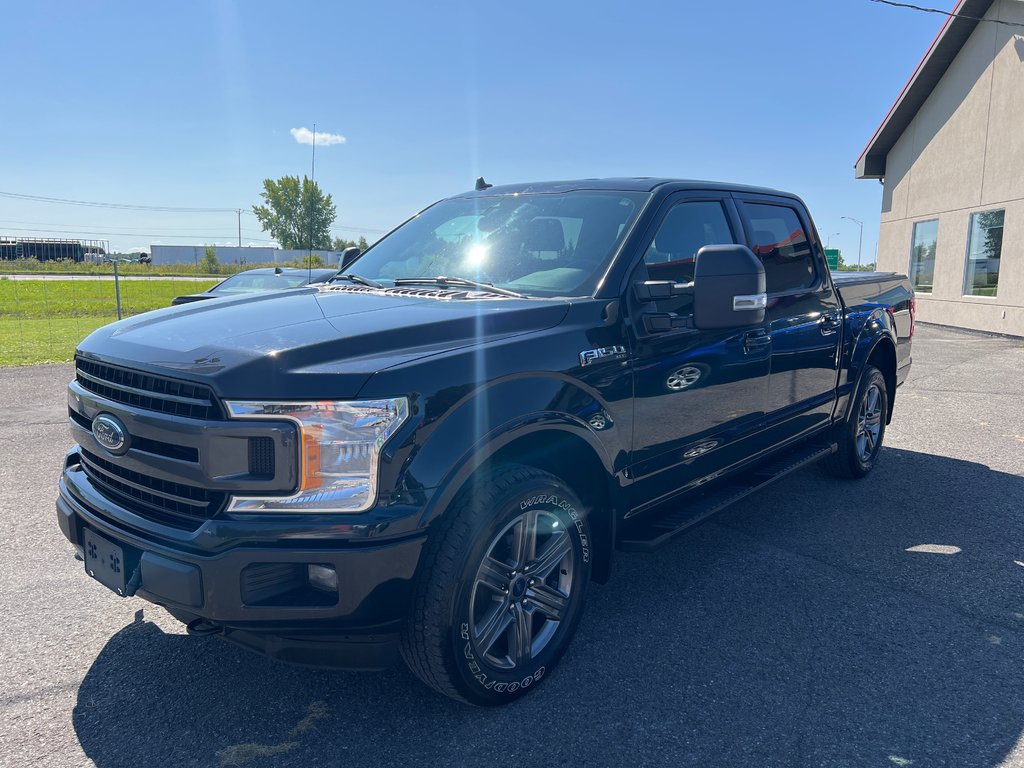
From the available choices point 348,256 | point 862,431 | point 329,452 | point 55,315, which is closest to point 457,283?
point 329,452

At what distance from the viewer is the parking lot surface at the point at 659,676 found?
2619 millimetres

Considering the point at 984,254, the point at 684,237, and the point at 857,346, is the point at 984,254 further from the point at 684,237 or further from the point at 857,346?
the point at 684,237

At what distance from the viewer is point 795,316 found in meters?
4.55

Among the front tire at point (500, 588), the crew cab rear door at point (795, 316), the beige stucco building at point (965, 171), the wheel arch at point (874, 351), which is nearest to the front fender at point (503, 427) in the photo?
the front tire at point (500, 588)

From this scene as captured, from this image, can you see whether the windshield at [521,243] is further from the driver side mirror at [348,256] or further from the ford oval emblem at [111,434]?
the ford oval emblem at [111,434]

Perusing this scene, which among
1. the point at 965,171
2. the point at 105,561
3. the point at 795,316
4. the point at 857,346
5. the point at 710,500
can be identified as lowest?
the point at 710,500

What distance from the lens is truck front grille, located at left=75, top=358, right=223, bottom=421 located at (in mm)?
2400

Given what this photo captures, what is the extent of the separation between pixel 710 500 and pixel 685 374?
2.67ft

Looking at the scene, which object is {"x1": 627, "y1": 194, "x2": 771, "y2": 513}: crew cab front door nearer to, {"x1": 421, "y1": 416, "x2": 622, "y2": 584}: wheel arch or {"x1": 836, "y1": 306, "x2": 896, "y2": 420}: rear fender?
{"x1": 421, "y1": 416, "x2": 622, "y2": 584}: wheel arch

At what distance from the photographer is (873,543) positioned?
457 cm

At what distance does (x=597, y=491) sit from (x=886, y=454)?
4481mm

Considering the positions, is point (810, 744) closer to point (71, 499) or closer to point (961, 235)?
point (71, 499)

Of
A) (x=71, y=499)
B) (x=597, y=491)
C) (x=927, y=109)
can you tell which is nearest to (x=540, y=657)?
(x=597, y=491)

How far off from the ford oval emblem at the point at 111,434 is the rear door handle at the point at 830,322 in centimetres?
395
